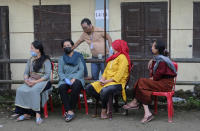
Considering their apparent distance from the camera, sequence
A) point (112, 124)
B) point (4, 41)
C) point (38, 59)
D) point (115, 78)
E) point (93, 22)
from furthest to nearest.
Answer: point (4, 41) → point (93, 22) → point (38, 59) → point (115, 78) → point (112, 124)

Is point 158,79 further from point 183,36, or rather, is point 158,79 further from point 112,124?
point 183,36

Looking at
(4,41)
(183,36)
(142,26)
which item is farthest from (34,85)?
(183,36)

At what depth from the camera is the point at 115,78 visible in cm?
452

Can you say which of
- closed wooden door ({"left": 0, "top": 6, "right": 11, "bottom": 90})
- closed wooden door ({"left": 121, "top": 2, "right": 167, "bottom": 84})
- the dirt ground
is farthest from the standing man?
closed wooden door ({"left": 0, "top": 6, "right": 11, "bottom": 90})

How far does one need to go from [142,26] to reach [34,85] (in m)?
3.23

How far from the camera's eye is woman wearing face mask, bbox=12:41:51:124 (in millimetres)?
4539

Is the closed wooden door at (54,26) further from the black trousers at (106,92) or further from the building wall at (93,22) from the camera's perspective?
the black trousers at (106,92)

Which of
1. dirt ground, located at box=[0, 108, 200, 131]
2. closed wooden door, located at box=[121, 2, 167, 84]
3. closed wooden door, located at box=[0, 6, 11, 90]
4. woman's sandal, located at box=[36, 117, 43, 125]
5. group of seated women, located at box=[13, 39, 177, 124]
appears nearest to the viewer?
dirt ground, located at box=[0, 108, 200, 131]

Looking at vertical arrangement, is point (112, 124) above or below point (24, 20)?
below

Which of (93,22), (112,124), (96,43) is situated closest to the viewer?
(112,124)

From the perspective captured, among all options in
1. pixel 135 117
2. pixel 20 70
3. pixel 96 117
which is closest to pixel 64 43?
pixel 96 117

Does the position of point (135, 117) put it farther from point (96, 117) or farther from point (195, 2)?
point (195, 2)

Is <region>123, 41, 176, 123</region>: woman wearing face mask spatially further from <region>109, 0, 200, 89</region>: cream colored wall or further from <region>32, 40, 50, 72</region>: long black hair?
<region>109, 0, 200, 89</region>: cream colored wall

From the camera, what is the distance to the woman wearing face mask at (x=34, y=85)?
4539 mm
